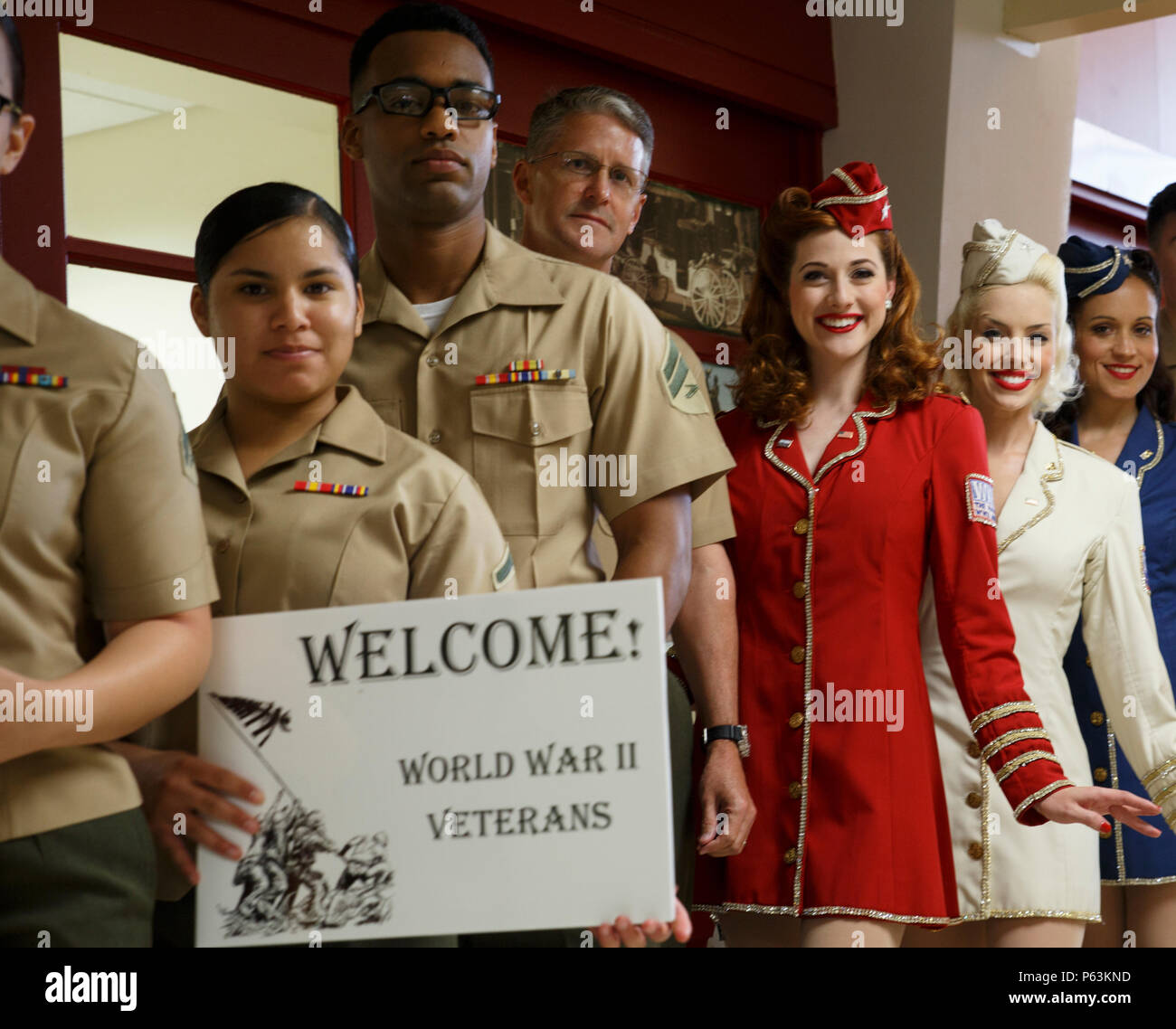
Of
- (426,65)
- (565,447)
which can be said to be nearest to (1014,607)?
(565,447)

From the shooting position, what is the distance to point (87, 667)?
1559mm

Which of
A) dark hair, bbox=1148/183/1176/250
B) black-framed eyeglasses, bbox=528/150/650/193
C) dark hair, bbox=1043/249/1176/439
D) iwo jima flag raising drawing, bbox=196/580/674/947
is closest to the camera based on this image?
iwo jima flag raising drawing, bbox=196/580/674/947

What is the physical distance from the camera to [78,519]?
5.26ft

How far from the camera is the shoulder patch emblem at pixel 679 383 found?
2.26 meters

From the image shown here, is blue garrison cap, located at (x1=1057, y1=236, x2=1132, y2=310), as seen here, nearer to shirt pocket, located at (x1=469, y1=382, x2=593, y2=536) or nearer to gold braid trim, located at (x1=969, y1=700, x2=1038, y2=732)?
gold braid trim, located at (x1=969, y1=700, x2=1038, y2=732)

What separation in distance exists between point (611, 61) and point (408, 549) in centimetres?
259

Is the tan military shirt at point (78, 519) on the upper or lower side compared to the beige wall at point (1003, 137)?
lower

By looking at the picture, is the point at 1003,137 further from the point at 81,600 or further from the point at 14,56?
the point at 81,600

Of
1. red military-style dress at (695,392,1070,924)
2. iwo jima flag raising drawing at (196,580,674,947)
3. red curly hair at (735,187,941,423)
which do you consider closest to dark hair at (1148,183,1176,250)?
red curly hair at (735,187,941,423)

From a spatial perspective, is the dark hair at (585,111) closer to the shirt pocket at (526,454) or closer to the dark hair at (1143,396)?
the shirt pocket at (526,454)

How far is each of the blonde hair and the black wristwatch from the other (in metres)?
0.86

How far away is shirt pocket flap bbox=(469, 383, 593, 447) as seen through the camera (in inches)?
86.0

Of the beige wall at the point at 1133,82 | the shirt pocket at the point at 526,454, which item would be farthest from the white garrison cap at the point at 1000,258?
the beige wall at the point at 1133,82

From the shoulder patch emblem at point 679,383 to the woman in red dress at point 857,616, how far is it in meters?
0.31
